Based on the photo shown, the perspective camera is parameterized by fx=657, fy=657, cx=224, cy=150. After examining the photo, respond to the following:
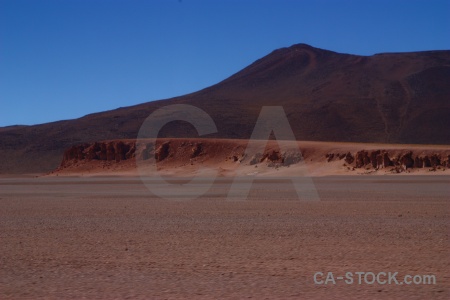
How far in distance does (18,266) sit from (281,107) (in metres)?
99.5

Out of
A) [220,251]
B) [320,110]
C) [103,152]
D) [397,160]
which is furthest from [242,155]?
[320,110]

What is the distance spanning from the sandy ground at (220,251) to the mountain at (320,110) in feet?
212

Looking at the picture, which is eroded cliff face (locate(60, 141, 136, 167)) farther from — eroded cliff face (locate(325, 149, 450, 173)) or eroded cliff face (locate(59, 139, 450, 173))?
eroded cliff face (locate(325, 149, 450, 173))

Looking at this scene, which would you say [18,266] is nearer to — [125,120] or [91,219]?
[91,219]

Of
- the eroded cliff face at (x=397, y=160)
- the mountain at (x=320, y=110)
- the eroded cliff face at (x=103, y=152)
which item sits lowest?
the eroded cliff face at (x=397, y=160)

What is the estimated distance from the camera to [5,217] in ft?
64.6

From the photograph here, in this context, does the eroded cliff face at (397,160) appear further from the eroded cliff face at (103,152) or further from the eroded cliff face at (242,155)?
the eroded cliff face at (103,152)

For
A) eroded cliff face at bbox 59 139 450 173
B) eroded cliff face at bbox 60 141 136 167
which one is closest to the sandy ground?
eroded cliff face at bbox 59 139 450 173

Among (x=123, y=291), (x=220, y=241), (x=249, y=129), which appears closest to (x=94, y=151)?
(x=249, y=129)

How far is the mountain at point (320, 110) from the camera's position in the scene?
9038 centimetres

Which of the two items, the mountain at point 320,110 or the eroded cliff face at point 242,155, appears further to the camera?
the mountain at point 320,110
